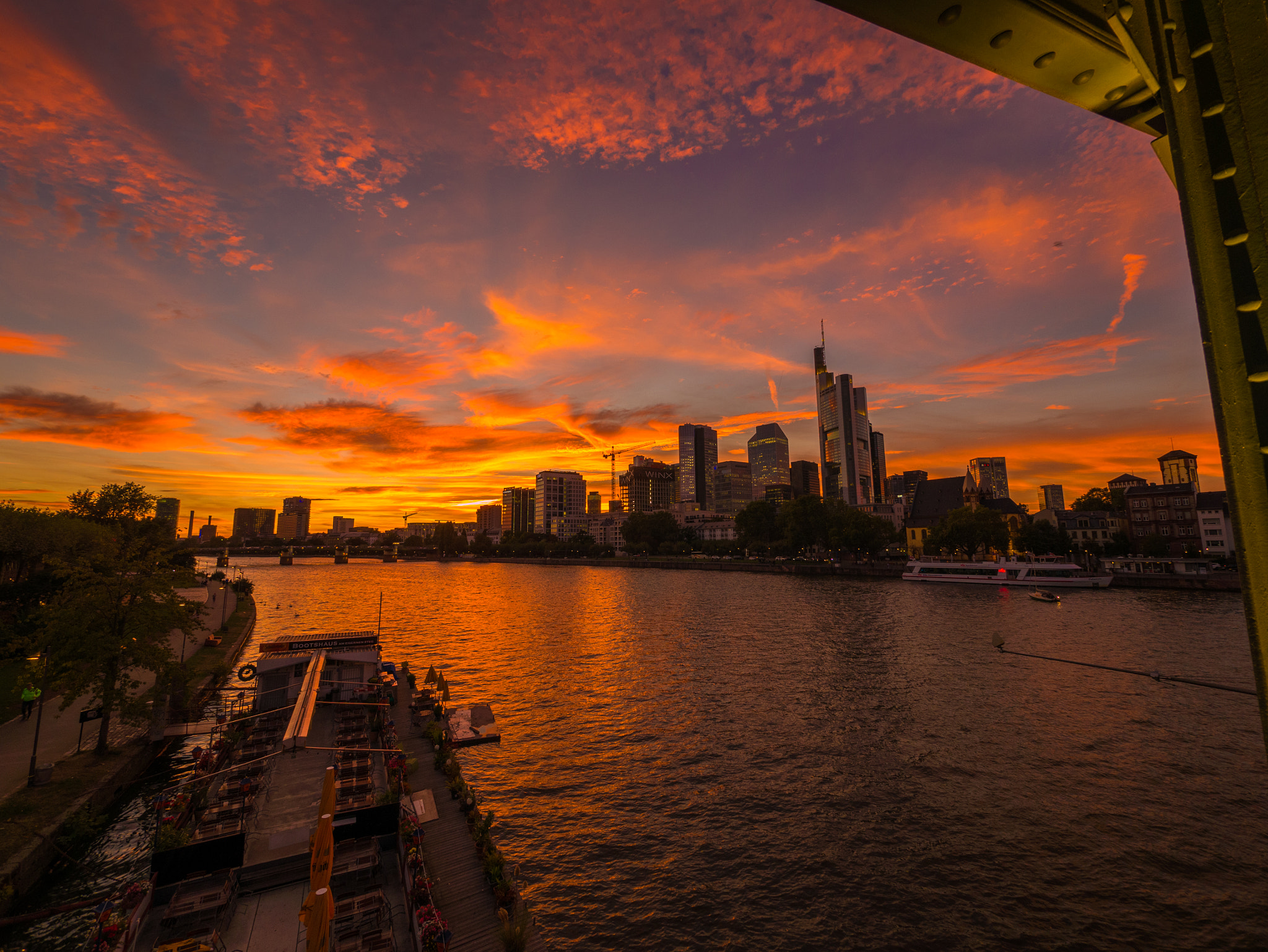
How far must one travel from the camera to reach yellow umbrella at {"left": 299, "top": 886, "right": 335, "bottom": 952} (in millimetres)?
10992

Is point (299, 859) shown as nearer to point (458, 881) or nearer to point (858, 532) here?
point (458, 881)

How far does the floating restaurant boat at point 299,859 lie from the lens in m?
13.2

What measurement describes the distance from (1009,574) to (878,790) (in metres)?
93.7

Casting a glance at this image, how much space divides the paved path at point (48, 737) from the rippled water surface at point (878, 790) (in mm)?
16212

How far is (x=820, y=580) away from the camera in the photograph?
11962cm

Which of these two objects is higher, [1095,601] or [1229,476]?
[1229,476]

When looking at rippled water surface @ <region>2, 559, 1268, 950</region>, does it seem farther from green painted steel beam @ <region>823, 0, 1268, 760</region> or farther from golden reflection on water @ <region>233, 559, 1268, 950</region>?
green painted steel beam @ <region>823, 0, 1268, 760</region>

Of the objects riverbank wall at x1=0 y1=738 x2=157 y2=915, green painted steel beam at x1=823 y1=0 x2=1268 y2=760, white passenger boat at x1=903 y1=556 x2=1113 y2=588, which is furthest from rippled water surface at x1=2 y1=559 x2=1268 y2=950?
white passenger boat at x1=903 y1=556 x2=1113 y2=588

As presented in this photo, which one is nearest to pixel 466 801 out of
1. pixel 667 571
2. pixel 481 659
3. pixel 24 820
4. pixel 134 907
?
pixel 134 907

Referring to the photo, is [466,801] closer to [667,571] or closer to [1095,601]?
[1095,601]

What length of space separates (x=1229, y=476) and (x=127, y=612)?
33043 mm

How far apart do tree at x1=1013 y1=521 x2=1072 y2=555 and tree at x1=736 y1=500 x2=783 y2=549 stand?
65.6 meters

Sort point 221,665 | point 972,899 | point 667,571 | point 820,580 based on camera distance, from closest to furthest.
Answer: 1. point 972,899
2. point 221,665
3. point 820,580
4. point 667,571

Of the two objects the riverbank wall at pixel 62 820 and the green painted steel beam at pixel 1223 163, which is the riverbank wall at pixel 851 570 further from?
the riverbank wall at pixel 62 820
